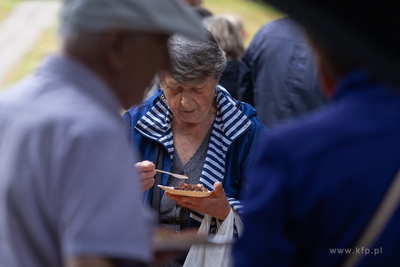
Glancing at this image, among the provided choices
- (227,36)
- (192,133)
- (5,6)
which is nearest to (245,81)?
(227,36)

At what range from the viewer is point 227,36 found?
3.83 m

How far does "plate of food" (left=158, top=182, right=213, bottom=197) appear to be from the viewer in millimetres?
1961

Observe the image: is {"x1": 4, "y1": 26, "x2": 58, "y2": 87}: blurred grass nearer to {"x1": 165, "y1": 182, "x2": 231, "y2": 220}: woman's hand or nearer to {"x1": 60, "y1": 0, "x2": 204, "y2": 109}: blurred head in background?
{"x1": 165, "y1": 182, "x2": 231, "y2": 220}: woman's hand

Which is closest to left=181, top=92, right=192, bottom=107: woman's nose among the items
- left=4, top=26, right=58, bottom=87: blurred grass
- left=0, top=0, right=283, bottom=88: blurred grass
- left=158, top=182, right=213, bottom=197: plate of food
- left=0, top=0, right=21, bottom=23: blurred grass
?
left=158, top=182, right=213, bottom=197: plate of food

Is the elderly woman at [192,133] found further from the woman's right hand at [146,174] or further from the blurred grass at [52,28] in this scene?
the blurred grass at [52,28]

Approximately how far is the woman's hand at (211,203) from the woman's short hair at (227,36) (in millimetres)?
2023

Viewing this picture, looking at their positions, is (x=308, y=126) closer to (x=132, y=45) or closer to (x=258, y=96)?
(x=132, y=45)

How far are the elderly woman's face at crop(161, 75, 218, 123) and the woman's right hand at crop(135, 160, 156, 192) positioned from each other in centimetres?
35

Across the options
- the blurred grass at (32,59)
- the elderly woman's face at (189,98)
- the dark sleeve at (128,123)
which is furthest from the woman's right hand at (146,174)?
the blurred grass at (32,59)

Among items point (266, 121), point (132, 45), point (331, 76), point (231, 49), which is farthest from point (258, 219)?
point (231, 49)

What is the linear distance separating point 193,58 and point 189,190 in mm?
664

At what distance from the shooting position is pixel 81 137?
83cm

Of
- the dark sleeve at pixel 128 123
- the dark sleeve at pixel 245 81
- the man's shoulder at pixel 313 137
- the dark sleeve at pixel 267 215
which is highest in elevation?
the man's shoulder at pixel 313 137

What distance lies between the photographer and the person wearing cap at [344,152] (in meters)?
0.99
